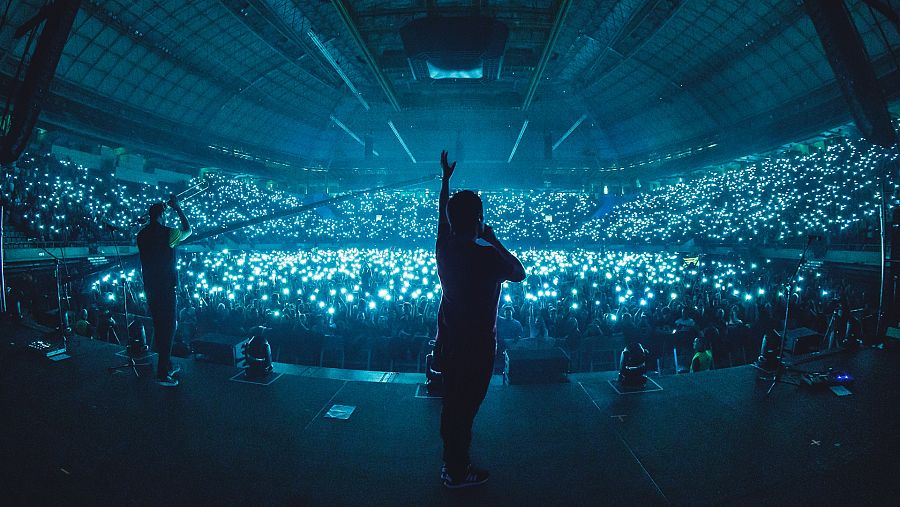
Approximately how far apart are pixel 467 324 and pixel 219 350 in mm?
3727

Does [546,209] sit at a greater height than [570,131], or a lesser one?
lesser

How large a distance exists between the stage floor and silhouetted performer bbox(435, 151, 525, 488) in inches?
9.9

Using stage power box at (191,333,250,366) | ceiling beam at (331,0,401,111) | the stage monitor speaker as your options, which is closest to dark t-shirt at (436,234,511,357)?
stage power box at (191,333,250,366)

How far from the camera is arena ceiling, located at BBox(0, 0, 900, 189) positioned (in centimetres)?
1198

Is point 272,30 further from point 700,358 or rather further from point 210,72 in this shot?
point 700,358

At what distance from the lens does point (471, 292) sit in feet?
7.05

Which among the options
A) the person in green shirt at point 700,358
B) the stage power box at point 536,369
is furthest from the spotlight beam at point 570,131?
the stage power box at point 536,369

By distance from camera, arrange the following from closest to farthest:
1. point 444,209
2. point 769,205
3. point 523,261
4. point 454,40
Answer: point 444,209 < point 454,40 < point 523,261 < point 769,205

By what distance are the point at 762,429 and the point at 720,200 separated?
1065 inches

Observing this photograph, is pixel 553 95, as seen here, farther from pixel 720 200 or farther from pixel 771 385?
pixel 771 385

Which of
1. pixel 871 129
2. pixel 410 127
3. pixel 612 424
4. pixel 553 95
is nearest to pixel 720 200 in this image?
pixel 553 95

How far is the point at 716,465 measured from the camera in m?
2.36

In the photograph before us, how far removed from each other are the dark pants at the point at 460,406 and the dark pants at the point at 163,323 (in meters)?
3.09

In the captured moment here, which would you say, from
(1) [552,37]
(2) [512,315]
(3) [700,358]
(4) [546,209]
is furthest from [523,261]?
(4) [546,209]
